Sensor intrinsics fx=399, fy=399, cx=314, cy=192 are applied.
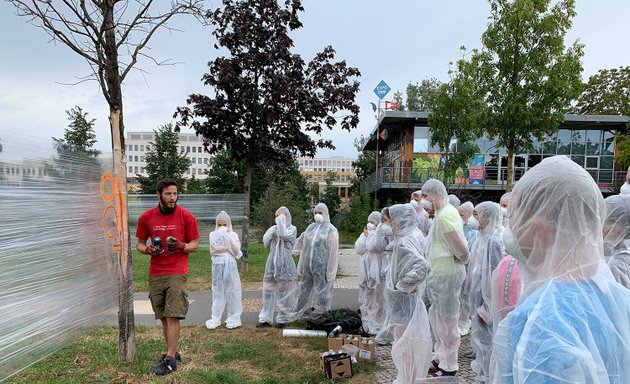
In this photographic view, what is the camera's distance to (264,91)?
8547mm

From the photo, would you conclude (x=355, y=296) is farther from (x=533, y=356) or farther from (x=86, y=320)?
(x=533, y=356)

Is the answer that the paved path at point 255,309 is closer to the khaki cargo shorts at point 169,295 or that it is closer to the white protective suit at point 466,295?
the white protective suit at point 466,295

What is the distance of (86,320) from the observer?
3.66 metres

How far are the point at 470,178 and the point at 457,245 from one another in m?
17.5

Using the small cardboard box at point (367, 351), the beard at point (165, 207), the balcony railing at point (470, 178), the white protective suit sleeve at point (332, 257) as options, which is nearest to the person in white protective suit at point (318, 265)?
the white protective suit sleeve at point (332, 257)

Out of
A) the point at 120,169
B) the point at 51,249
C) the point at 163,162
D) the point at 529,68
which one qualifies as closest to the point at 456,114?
the point at 529,68

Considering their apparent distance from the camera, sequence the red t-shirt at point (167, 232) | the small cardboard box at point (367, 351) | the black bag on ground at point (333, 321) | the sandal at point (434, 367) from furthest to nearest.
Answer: the black bag on ground at point (333, 321), the small cardboard box at point (367, 351), the sandal at point (434, 367), the red t-shirt at point (167, 232)

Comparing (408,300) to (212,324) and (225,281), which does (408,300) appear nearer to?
(225,281)

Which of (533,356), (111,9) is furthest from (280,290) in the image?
(533,356)

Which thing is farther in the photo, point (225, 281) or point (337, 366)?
point (225, 281)

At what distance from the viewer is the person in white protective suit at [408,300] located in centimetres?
332

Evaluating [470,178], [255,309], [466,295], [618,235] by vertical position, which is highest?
[470,178]

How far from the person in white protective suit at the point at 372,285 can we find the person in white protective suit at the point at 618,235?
10.6 ft

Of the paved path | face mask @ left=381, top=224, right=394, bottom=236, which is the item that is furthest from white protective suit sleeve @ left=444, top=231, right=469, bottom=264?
face mask @ left=381, top=224, right=394, bottom=236
